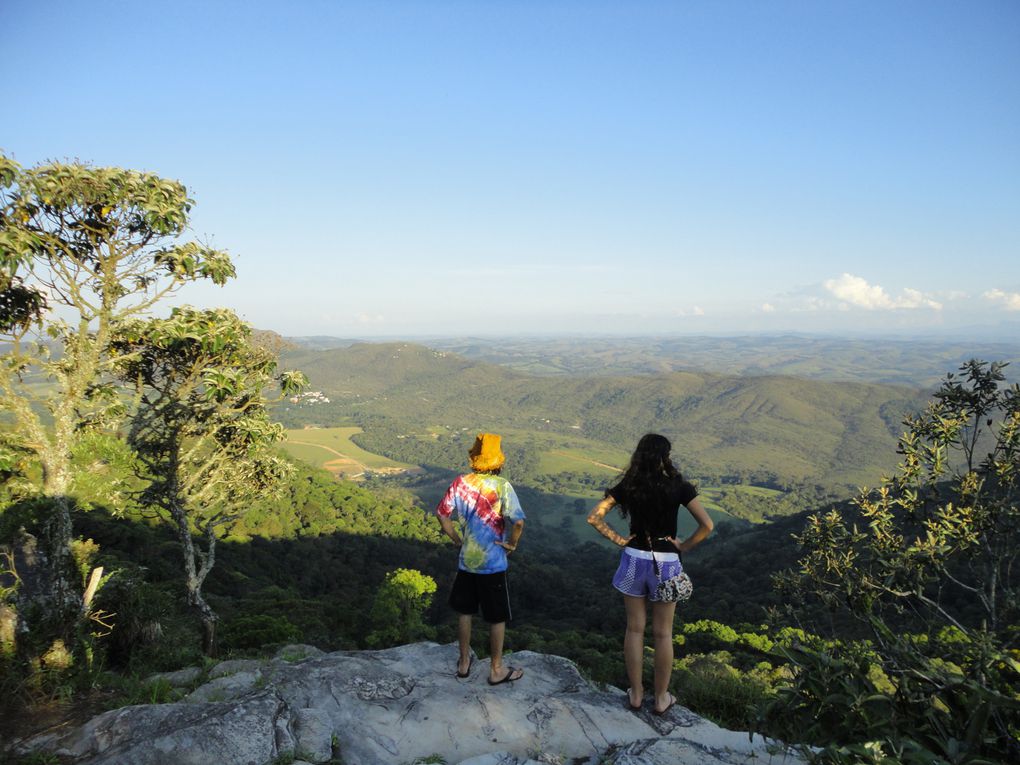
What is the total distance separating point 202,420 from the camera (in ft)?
33.7

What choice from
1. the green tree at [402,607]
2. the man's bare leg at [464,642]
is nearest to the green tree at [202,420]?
the man's bare leg at [464,642]

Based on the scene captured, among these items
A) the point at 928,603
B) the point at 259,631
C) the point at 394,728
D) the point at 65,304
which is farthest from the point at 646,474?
the point at 259,631

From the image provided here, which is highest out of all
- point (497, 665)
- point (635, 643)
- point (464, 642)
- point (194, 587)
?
point (635, 643)

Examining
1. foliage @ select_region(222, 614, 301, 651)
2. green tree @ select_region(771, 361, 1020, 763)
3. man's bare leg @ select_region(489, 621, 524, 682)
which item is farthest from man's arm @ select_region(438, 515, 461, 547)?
foliage @ select_region(222, 614, 301, 651)

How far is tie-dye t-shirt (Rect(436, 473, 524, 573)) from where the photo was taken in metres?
5.16

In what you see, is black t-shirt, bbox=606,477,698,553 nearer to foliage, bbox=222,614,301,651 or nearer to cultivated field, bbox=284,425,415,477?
foliage, bbox=222,614,301,651

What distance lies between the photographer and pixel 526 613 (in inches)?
1998

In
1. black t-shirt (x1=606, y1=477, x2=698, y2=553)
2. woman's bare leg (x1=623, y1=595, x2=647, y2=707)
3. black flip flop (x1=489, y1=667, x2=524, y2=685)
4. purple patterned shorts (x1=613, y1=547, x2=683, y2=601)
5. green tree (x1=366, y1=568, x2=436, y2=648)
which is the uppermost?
black t-shirt (x1=606, y1=477, x2=698, y2=553)

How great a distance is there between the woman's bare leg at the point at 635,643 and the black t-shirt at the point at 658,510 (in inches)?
22.4

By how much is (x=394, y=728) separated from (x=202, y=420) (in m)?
→ 8.02

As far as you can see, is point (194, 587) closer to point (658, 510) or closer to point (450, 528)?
point (450, 528)

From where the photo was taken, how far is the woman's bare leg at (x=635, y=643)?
4.70 meters

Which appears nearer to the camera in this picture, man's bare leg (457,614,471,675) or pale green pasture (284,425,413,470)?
man's bare leg (457,614,471,675)

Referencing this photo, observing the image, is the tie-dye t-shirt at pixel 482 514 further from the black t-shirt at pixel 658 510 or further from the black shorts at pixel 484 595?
the black t-shirt at pixel 658 510
